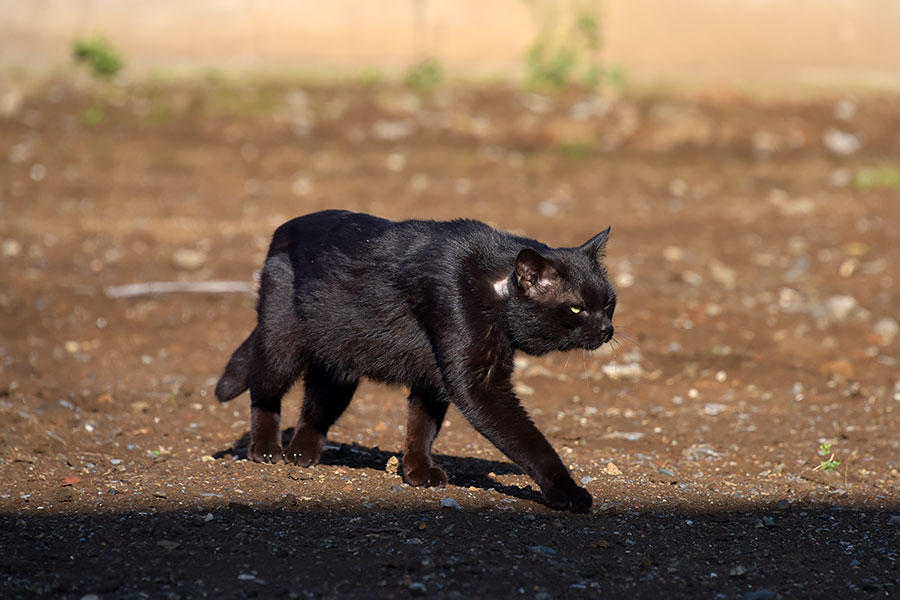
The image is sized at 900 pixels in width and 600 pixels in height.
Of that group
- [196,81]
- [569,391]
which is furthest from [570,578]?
[196,81]

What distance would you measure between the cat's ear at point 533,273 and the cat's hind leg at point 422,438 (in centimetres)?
77

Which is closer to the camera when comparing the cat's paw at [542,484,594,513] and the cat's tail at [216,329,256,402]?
the cat's paw at [542,484,594,513]

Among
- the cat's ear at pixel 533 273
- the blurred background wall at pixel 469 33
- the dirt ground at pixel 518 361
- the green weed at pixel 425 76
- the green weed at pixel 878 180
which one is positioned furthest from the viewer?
the blurred background wall at pixel 469 33

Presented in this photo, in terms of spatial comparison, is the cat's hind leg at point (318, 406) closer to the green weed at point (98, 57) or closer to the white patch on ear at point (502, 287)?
the white patch on ear at point (502, 287)

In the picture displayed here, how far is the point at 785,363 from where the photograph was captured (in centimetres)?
740

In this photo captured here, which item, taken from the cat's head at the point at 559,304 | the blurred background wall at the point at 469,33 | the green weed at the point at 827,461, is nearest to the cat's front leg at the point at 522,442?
the cat's head at the point at 559,304

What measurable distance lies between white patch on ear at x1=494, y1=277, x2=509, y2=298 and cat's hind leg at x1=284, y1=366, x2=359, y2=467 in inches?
44.7

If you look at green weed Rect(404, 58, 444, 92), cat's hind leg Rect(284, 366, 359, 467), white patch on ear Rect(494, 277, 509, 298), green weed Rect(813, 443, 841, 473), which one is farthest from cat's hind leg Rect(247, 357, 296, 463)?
green weed Rect(404, 58, 444, 92)

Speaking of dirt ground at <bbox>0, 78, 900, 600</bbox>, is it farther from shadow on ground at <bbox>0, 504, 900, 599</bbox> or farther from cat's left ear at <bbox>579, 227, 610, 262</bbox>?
cat's left ear at <bbox>579, 227, 610, 262</bbox>

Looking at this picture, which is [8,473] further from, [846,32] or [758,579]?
[846,32]

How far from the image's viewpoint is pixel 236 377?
214 inches

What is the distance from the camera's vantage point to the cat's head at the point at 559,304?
14.5ft

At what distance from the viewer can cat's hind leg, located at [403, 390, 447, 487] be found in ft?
15.7

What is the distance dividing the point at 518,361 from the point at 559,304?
3228 millimetres
